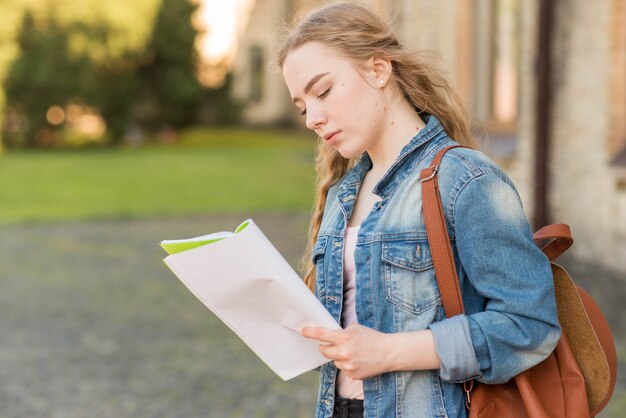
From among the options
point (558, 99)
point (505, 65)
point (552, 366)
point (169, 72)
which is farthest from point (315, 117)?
point (169, 72)

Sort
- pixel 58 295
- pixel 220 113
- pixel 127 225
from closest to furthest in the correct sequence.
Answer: pixel 58 295 → pixel 127 225 → pixel 220 113

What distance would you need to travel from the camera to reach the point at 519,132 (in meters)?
9.76

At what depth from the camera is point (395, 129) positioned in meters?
1.95

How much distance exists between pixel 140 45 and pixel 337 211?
28619 mm

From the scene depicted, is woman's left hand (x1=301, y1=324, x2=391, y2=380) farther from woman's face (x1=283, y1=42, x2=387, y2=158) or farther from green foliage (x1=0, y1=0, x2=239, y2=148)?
green foliage (x1=0, y1=0, x2=239, y2=148)

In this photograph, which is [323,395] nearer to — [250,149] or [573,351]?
[573,351]

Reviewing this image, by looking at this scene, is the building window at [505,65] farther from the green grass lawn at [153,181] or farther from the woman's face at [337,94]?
the woman's face at [337,94]

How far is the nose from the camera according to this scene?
1.88m

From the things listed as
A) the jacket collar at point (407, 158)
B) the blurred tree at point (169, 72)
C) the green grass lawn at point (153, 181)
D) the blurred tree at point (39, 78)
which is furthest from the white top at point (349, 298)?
the blurred tree at point (169, 72)

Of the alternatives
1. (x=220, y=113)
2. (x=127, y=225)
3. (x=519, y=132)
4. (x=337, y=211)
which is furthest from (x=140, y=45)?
(x=337, y=211)

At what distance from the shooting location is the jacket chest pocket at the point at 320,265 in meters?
1.99

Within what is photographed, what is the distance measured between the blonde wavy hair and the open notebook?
39 cm

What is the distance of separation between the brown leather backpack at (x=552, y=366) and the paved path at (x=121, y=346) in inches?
56.5

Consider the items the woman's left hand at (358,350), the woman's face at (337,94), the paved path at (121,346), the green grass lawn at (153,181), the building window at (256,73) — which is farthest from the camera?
the building window at (256,73)
